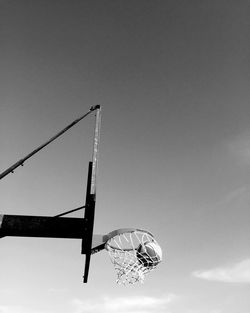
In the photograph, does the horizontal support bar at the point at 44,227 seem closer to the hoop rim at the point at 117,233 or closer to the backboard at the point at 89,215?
the backboard at the point at 89,215

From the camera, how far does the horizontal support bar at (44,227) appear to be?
500 centimetres

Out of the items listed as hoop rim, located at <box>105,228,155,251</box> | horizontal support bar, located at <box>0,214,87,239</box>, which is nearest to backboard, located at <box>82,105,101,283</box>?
horizontal support bar, located at <box>0,214,87,239</box>

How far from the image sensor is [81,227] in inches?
→ 198

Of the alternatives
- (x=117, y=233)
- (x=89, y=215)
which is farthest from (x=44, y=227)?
(x=117, y=233)

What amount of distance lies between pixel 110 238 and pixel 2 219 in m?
2.44

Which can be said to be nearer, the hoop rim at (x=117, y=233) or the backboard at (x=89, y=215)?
the backboard at (x=89, y=215)

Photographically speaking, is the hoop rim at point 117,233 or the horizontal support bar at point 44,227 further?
the hoop rim at point 117,233

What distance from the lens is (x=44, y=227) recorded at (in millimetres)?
A: 5008

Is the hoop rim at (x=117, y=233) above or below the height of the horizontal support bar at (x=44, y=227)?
above

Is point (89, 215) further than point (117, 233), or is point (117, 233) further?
point (117, 233)

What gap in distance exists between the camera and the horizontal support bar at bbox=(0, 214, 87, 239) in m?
5.00

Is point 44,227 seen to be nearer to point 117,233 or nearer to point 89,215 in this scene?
point 89,215

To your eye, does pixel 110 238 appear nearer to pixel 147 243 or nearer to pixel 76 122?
pixel 147 243

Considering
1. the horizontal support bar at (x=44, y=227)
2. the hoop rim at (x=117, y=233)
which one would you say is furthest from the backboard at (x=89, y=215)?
the hoop rim at (x=117, y=233)
